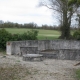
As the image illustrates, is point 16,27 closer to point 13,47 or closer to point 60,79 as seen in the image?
point 13,47

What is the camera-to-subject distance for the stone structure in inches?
599

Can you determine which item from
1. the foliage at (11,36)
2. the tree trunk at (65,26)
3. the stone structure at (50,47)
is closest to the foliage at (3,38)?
the foliage at (11,36)

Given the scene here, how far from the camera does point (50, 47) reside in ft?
66.2

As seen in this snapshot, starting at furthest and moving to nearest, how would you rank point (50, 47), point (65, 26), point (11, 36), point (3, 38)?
point (65, 26), point (11, 36), point (3, 38), point (50, 47)

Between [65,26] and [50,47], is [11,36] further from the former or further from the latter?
[65,26]

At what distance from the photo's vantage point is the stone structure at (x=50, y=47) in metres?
15.2

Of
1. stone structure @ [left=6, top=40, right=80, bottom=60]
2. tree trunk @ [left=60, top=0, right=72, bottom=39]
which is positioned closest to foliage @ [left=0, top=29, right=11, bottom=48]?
stone structure @ [left=6, top=40, right=80, bottom=60]

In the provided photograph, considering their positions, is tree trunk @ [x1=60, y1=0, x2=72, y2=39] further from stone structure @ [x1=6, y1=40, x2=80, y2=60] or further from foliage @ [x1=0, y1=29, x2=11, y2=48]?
foliage @ [x1=0, y1=29, x2=11, y2=48]

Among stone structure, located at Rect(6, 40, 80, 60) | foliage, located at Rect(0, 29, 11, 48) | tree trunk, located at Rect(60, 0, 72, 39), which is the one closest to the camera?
stone structure, located at Rect(6, 40, 80, 60)

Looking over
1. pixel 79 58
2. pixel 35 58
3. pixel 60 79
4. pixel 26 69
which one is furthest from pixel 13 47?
pixel 60 79

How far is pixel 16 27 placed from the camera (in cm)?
3744

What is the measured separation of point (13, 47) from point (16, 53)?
1.60 feet

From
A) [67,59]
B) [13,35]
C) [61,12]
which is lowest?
[67,59]

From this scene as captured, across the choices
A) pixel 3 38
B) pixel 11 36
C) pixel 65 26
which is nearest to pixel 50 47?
pixel 11 36
